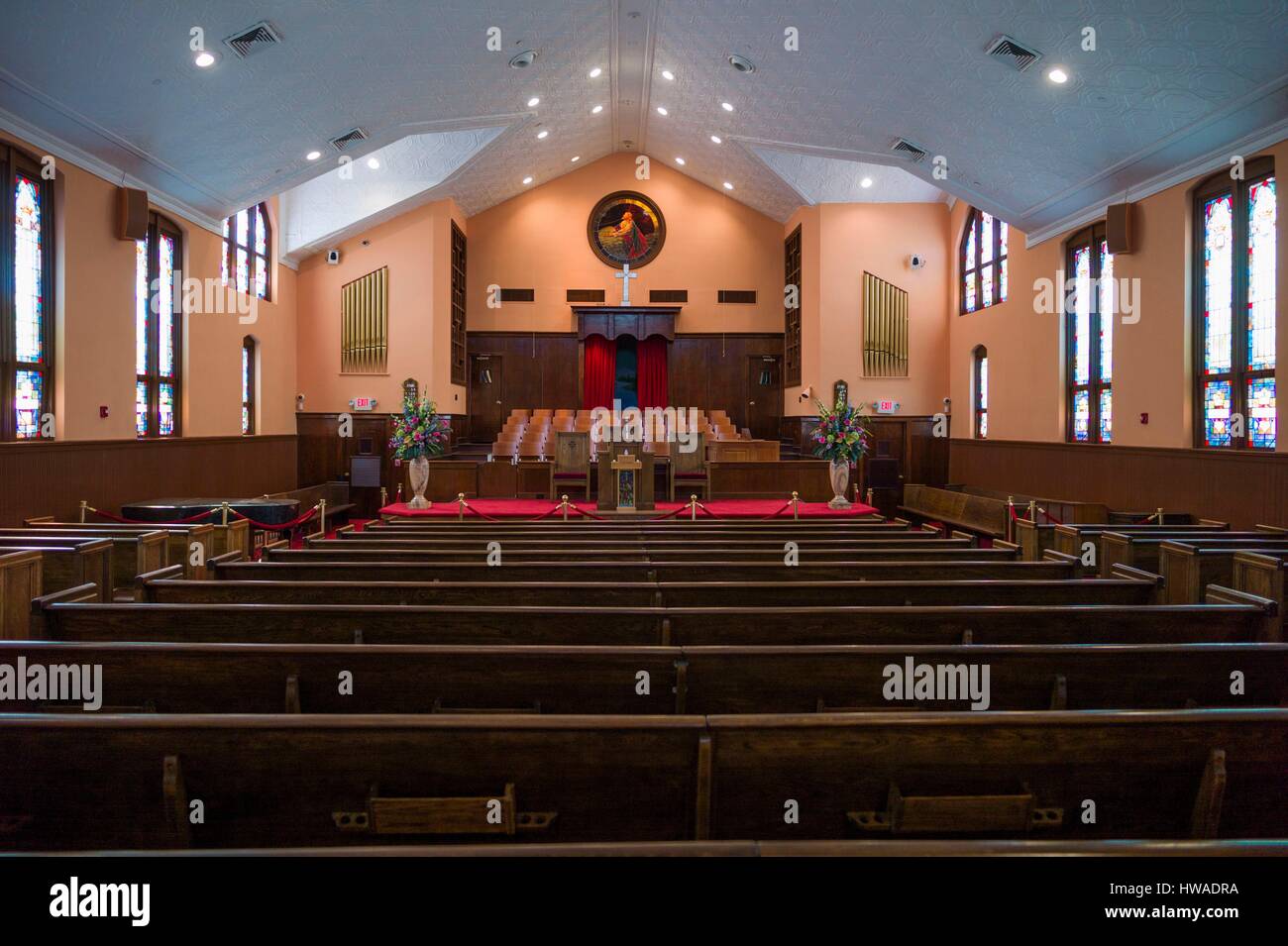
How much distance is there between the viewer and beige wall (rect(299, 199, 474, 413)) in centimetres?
1490

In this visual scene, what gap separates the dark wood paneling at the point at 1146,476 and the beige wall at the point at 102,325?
39.0ft

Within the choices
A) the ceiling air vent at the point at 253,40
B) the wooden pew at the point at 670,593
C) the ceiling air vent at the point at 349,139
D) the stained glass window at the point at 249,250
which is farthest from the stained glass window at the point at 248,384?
the wooden pew at the point at 670,593

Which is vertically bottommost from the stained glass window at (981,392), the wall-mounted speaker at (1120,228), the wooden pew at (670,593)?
the wooden pew at (670,593)

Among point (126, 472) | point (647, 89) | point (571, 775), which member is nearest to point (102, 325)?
point (126, 472)

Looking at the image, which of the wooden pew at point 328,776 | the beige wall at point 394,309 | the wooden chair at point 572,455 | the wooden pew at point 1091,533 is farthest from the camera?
the beige wall at point 394,309

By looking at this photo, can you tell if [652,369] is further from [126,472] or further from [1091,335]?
[126,472]

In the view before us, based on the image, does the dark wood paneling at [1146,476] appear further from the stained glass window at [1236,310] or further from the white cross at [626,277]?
the white cross at [626,277]

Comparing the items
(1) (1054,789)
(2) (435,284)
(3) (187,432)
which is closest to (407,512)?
(3) (187,432)

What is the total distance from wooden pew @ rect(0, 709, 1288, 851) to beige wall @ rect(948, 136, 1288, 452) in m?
7.57

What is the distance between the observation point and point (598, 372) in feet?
57.7

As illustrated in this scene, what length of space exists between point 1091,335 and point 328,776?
11.7 metres

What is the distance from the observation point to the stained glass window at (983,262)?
13.5 m

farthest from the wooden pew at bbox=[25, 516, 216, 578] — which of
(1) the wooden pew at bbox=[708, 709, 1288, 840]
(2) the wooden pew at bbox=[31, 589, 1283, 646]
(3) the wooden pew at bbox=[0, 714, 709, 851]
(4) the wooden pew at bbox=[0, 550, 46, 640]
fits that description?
(1) the wooden pew at bbox=[708, 709, 1288, 840]

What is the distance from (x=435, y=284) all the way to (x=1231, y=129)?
11790 millimetres
